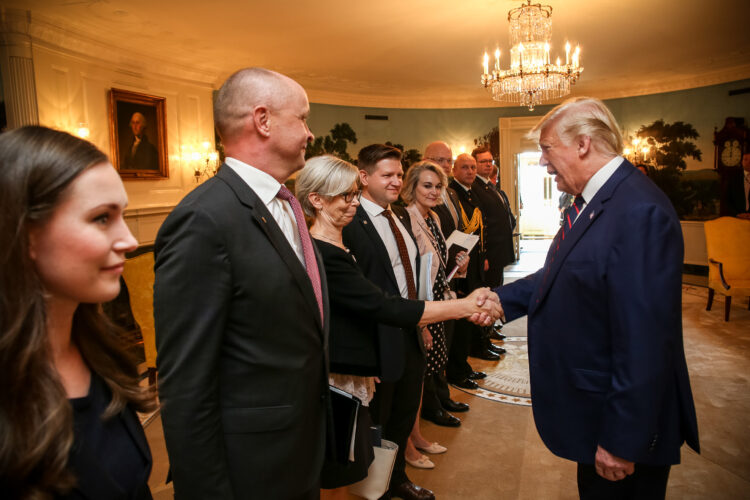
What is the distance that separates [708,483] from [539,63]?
465 centimetres

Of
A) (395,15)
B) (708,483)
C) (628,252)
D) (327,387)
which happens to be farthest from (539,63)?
(327,387)

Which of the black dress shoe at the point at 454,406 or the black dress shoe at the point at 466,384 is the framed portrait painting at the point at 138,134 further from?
the black dress shoe at the point at 454,406

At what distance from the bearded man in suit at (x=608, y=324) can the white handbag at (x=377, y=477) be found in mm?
644

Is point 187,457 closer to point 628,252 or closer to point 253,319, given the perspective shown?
point 253,319

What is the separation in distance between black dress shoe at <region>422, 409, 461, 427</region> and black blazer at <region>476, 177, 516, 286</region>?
1729 mm

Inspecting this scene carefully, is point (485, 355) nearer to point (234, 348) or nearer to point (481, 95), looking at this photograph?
point (234, 348)

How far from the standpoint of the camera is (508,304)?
2498 mm

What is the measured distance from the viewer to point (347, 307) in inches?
83.6

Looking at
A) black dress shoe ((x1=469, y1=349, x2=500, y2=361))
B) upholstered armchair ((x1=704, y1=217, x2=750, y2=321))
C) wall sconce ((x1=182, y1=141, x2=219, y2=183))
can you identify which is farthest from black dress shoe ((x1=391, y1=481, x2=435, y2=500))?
wall sconce ((x1=182, y1=141, x2=219, y2=183))

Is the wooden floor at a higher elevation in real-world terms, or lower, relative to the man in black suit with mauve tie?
lower

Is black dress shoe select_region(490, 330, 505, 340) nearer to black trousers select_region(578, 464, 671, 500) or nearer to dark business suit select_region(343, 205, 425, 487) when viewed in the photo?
dark business suit select_region(343, 205, 425, 487)

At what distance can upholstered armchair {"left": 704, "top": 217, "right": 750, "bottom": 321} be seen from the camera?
6129mm

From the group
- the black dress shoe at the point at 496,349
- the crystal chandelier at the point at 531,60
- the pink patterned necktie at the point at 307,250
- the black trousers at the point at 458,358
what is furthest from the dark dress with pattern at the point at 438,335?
the crystal chandelier at the point at 531,60

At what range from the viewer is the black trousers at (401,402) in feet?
8.58
